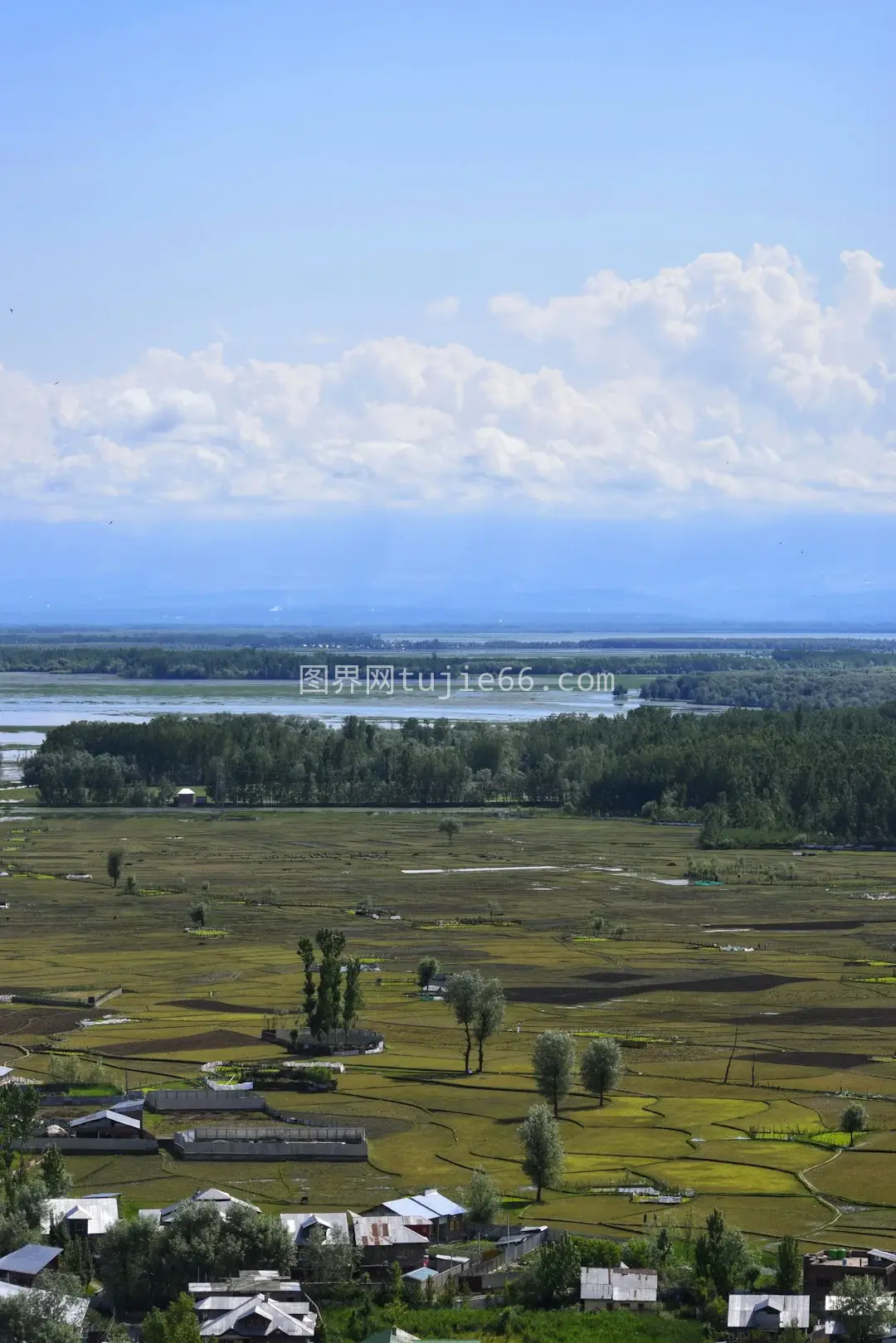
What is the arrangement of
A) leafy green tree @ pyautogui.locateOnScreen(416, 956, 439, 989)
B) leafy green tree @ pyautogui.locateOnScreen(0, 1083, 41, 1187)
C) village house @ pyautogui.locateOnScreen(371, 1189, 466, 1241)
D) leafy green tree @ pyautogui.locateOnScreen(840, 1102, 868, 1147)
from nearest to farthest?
1. village house @ pyautogui.locateOnScreen(371, 1189, 466, 1241)
2. leafy green tree @ pyautogui.locateOnScreen(0, 1083, 41, 1187)
3. leafy green tree @ pyautogui.locateOnScreen(840, 1102, 868, 1147)
4. leafy green tree @ pyautogui.locateOnScreen(416, 956, 439, 989)

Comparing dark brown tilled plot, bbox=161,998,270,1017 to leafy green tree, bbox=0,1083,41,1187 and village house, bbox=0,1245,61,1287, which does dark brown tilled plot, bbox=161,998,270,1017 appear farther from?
village house, bbox=0,1245,61,1287

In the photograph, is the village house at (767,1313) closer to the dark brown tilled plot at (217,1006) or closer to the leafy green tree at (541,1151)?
the leafy green tree at (541,1151)

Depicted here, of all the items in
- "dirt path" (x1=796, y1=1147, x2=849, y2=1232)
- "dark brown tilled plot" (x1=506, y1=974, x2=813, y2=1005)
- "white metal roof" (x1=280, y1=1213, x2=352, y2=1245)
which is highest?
"white metal roof" (x1=280, y1=1213, x2=352, y2=1245)

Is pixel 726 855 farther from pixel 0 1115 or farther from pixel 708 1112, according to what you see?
pixel 0 1115

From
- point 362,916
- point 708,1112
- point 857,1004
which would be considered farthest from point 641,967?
point 708,1112

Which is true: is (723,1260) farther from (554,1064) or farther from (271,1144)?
(554,1064)

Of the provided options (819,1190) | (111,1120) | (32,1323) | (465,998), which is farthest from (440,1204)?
(465,998)

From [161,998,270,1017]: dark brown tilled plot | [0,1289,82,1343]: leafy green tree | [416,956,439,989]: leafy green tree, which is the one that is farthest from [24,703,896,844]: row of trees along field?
[0,1289,82,1343]: leafy green tree
